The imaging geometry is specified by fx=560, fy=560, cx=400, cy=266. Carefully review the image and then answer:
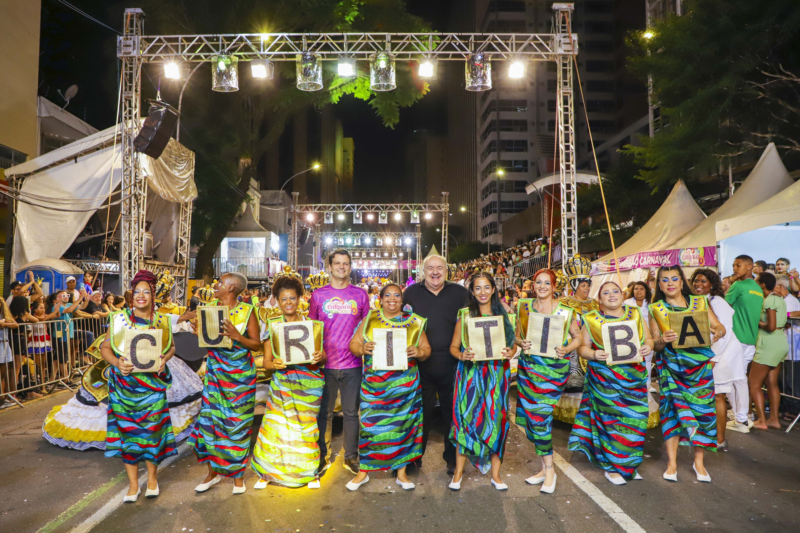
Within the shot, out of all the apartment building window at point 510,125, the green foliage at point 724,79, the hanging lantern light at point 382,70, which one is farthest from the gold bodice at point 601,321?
the apartment building window at point 510,125

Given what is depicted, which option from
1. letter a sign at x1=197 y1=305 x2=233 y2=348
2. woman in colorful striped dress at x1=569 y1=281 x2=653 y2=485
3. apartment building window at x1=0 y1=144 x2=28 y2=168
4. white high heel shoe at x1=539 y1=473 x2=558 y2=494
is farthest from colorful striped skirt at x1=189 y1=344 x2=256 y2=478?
apartment building window at x1=0 y1=144 x2=28 y2=168

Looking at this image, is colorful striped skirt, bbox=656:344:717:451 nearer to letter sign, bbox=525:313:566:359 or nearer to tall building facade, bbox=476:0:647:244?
letter sign, bbox=525:313:566:359

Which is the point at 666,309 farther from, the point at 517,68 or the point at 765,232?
the point at 517,68

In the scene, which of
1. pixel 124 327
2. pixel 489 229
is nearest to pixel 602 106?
pixel 489 229

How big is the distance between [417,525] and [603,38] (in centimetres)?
9613

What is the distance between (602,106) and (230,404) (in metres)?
90.6

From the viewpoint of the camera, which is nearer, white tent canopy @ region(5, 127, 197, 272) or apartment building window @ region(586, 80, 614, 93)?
white tent canopy @ region(5, 127, 197, 272)

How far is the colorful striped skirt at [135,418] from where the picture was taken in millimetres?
4691

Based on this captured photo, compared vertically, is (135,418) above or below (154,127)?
below

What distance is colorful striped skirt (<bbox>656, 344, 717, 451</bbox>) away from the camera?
16.6 feet

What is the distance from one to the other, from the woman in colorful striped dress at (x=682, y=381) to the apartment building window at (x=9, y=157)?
53.5 feet

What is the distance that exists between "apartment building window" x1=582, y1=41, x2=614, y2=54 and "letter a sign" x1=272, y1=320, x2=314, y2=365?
93424 mm

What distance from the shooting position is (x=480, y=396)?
491 centimetres

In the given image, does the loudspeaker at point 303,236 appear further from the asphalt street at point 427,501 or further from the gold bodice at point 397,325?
the gold bodice at point 397,325
